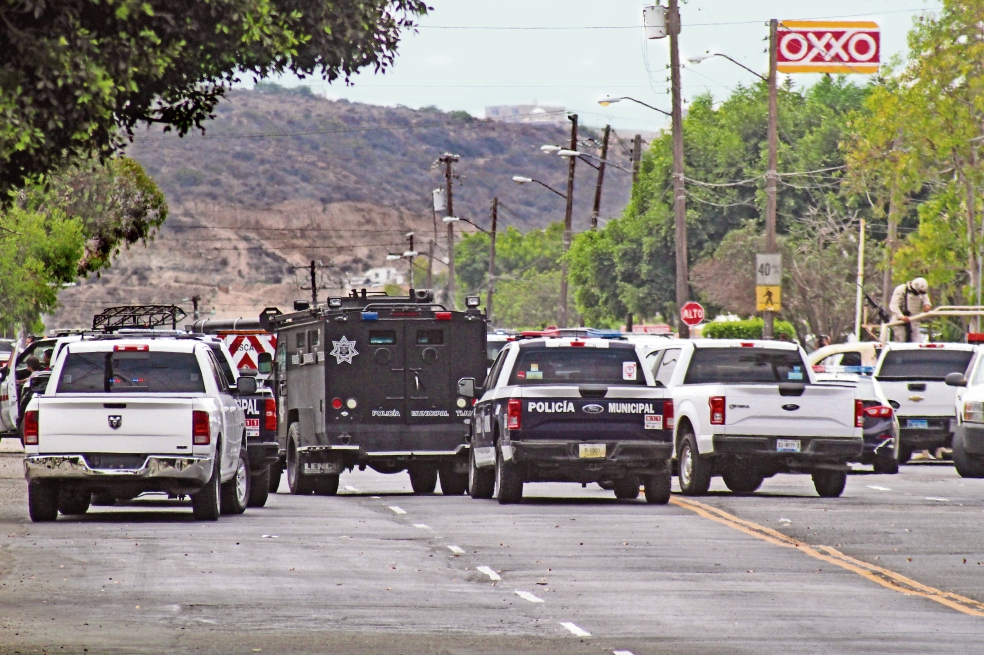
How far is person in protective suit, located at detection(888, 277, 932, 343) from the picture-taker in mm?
48469

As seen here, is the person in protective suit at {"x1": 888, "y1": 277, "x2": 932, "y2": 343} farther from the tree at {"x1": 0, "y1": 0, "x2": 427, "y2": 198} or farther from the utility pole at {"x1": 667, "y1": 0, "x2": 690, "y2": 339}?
the tree at {"x1": 0, "y1": 0, "x2": 427, "y2": 198}

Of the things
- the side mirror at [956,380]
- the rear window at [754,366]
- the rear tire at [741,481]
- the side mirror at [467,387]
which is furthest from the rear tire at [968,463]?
the side mirror at [467,387]

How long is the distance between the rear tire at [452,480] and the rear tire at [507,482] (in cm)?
279

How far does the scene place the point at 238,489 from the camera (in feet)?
73.8

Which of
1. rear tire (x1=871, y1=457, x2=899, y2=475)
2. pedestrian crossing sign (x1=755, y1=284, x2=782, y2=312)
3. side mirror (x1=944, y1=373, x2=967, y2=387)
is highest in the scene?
pedestrian crossing sign (x1=755, y1=284, x2=782, y2=312)

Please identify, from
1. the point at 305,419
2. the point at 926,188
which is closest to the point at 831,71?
the point at 926,188

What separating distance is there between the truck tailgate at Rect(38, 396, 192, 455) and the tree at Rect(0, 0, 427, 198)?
5.87 meters

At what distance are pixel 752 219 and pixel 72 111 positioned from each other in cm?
7668

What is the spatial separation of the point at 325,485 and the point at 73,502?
Answer: 17.3 ft

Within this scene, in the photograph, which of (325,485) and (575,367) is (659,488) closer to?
(575,367)

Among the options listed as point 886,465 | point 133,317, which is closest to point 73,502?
point 886,465

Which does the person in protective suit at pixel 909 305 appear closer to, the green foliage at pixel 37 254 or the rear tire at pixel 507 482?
the green foliage at pixel 37 254

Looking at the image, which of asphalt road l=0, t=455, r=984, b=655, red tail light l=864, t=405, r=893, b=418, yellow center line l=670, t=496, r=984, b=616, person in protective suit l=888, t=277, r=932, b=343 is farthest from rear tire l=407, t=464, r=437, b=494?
person in protective suit l=888, t=277, r=932, b=343

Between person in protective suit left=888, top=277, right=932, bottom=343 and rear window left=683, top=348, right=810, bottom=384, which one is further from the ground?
person in protective suit left=888, top=277, right=932, bottom=343
